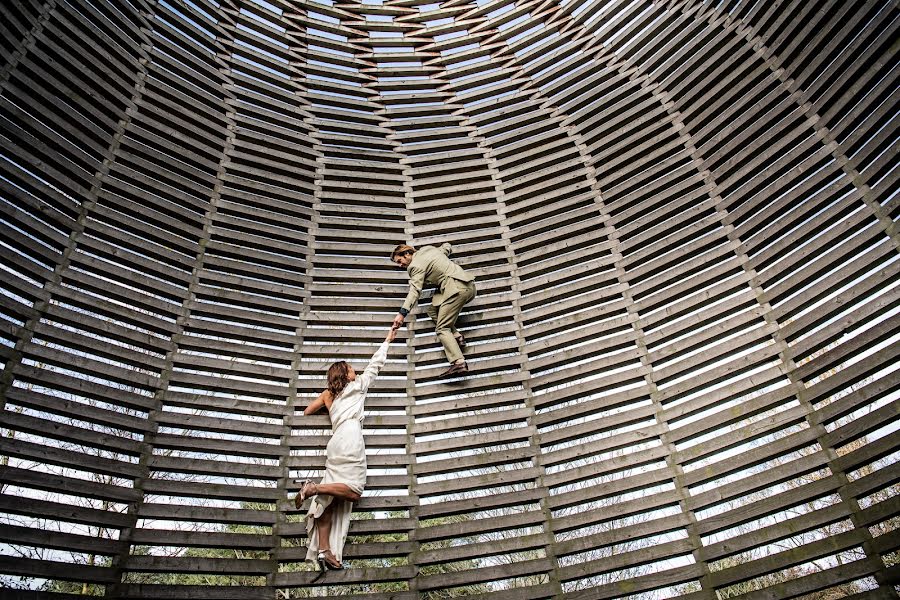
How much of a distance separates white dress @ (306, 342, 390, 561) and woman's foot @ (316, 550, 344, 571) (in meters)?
0.04

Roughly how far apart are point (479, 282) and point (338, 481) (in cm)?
241

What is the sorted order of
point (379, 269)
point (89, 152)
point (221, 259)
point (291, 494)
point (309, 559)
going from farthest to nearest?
point (379, 269), point (221, 259), point (89, 152), point (291, 494), point (309, 559)

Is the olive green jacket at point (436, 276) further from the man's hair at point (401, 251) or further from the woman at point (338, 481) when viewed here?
the woman at point (338, 481)

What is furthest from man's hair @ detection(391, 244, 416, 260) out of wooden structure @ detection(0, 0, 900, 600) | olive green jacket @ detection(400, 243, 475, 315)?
wooden structure @ detection(0, 0, 900, 600)

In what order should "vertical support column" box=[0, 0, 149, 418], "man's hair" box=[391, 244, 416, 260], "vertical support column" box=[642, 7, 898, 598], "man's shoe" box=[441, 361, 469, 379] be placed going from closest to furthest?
"vertical support column" box=[642, 7, 898, 598] < "vertical support column" box=[0, 0, 149, 418] < "man's shoe" box=[441, 361, 469, 379] < "man's hair" box=[391, 244, 416, 260]

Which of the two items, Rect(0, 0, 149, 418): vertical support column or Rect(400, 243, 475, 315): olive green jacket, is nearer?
Rect(0, 0, 149, 418): vertical support column

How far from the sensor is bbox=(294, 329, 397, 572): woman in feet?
14.2

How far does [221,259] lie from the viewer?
566 centimetres

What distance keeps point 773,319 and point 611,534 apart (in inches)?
83.2

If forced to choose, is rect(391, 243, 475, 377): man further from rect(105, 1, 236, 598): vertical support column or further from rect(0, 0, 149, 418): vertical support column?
rect(0, 0, 149, 418): vertical support column

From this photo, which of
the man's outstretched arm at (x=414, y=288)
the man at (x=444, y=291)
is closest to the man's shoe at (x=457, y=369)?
the man at (x=444, y=291)

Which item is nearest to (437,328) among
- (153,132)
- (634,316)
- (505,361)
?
(505,361)

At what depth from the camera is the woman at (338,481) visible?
434 centimetres

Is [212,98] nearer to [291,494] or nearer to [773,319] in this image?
[291,494]
